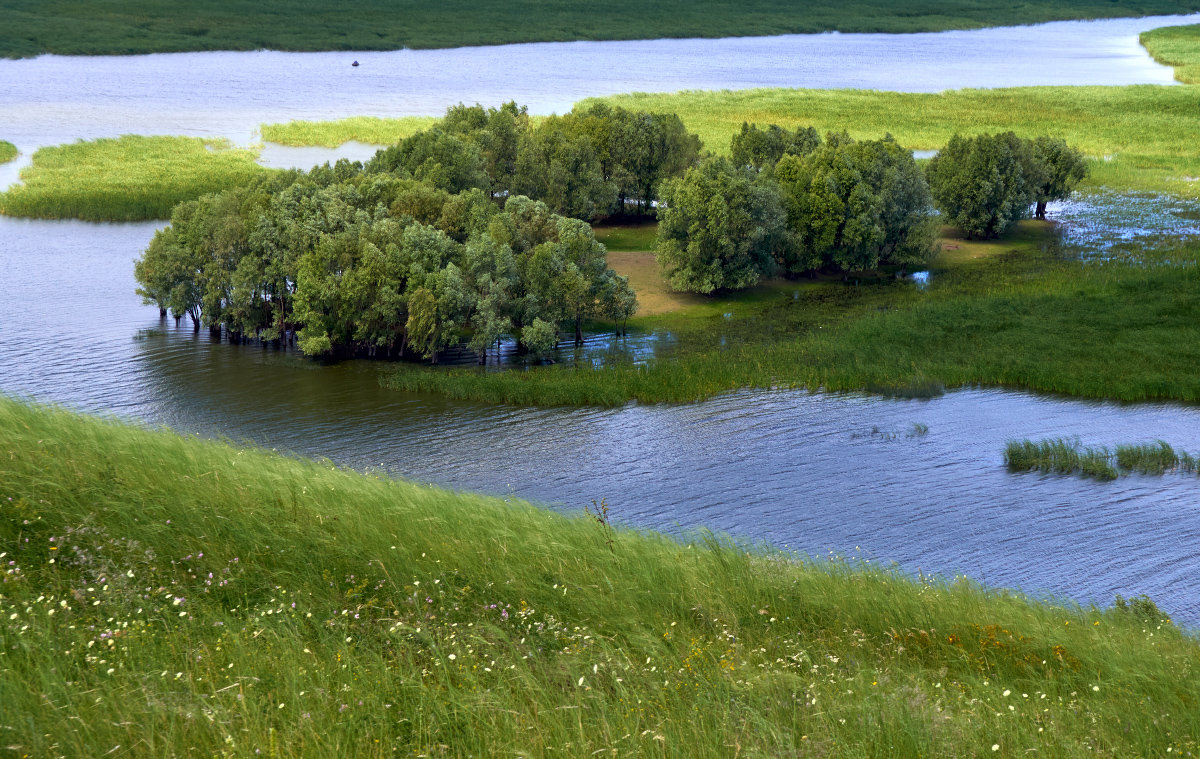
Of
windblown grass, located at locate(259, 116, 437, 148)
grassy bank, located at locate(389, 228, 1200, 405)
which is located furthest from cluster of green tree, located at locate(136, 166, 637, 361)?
windblown grass, located at locate(259, 116, 437, 148)

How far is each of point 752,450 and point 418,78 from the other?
122427 mm

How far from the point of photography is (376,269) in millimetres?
47156

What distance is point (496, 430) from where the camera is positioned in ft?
129

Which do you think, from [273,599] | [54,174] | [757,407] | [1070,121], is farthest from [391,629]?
[1070,121]

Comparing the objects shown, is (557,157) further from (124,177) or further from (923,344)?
(124,177)

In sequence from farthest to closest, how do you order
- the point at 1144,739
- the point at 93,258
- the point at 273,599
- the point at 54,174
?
Answer: the point at 54,174 → the point at 93,258 → the point at 273,599 → the point at 1144,739

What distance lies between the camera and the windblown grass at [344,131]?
97.4 meters

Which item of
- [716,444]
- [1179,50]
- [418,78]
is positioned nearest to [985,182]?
[716,444]

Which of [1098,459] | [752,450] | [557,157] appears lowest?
[752,450]

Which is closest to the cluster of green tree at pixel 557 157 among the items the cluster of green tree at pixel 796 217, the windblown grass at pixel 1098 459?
the cluster of green tree at pixel 796 217

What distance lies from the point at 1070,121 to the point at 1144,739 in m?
113

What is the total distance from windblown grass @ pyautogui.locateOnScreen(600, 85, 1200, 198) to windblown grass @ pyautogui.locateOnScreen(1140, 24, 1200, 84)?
2513 cm

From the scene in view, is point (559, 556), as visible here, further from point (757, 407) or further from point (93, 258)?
point (93, 258)

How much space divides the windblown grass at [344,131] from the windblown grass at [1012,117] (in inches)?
1126
